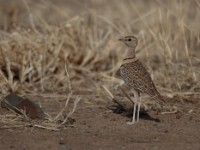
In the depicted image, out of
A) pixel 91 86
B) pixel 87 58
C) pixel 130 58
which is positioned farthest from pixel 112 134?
pixel 87 58

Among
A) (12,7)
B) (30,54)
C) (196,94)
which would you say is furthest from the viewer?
(12,7)

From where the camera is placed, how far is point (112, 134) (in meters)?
5.96

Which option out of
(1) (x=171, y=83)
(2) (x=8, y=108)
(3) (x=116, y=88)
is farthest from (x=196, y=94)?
(2) (x=8, y=108)

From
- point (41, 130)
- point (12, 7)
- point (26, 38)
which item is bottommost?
point (41, 130)

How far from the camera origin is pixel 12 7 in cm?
1145

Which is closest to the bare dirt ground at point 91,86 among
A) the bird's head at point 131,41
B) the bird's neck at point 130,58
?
the bird's neck at point 130,58

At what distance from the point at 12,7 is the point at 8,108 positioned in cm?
497

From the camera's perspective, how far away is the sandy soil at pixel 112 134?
18.1 feet

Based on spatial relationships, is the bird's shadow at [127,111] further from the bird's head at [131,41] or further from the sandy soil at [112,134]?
the bird's head at [131,41]

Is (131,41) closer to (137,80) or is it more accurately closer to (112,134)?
(137,80)

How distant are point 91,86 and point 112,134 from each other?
2.35 metres

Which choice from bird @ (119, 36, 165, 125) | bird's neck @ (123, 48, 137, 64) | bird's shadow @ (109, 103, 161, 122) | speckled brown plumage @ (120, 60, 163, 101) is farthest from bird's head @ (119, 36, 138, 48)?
bird's shadow @ (109, 103, 161, 122)

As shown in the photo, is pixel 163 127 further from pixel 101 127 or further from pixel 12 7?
pixel 12 7

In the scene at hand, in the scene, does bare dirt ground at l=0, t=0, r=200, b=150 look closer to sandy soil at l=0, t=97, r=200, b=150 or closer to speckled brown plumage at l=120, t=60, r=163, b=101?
sandy soil at l=0, t=97, r=200, b=150
